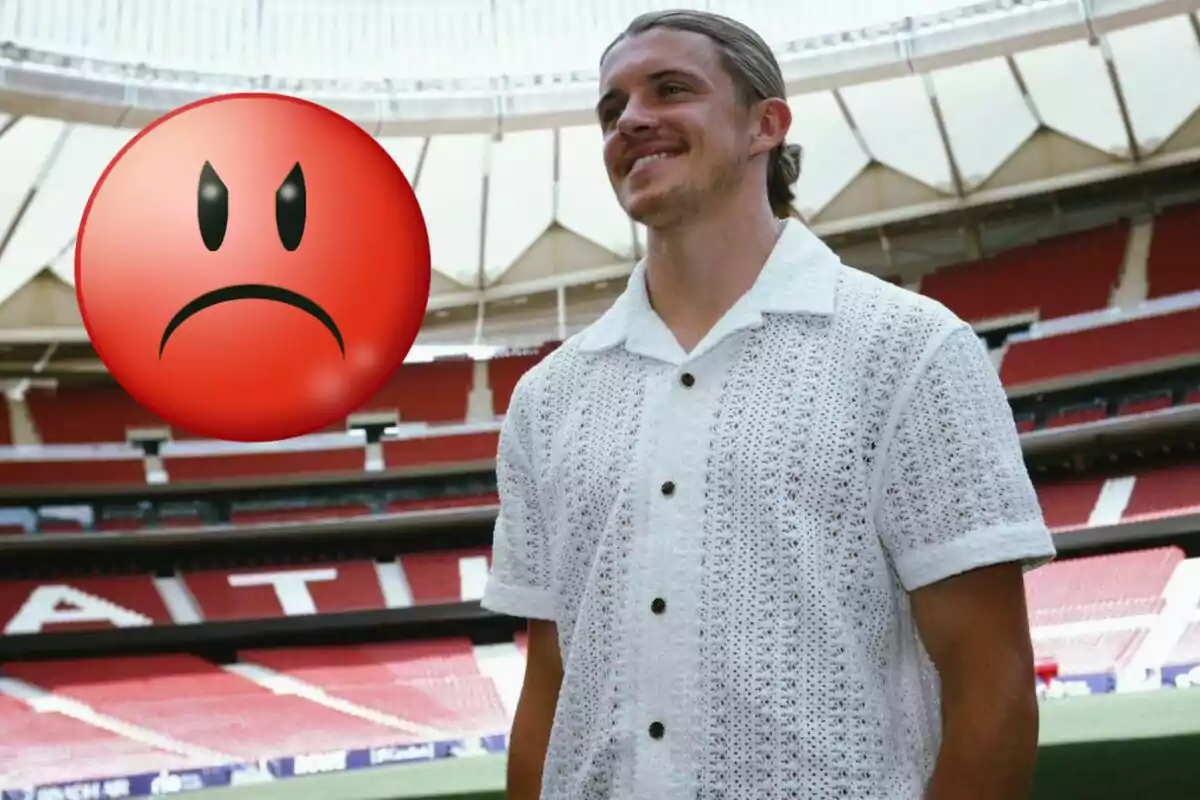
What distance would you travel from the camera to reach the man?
4.03ft

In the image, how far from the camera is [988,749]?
118cm

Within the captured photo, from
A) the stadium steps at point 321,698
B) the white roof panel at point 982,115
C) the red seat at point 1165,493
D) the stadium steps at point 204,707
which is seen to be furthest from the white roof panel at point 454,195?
the red seat at point 1165,493

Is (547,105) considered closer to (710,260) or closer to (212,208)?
(212,208)

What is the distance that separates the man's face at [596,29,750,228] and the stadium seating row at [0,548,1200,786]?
37.2 ft

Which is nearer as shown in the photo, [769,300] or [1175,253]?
[769,300]

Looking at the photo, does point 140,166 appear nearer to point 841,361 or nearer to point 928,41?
point 841,361

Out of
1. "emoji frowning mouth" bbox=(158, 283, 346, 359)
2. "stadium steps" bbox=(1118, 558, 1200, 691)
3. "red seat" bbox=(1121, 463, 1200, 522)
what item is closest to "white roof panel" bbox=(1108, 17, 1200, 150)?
"red seat" bbox=(1121, 463, 1200, 522)

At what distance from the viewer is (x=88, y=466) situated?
64.3ft

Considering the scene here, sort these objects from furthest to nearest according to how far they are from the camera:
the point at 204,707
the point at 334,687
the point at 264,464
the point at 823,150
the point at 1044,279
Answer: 1. the point at 264,464
2. the point at 1044,279
3. the point at 823,150
4. the point at 334,687
5. the point at 204,707

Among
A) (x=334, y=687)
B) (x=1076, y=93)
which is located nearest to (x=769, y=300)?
(x=334, y=687)

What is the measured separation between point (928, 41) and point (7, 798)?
Answer: 1356 centimetres

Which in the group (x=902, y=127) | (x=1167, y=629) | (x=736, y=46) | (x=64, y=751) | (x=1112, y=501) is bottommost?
(x=64, y=751)

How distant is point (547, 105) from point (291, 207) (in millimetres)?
12332

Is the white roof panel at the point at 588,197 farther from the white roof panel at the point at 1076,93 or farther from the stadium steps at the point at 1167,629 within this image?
the stadium steps at the point at 1167,629
